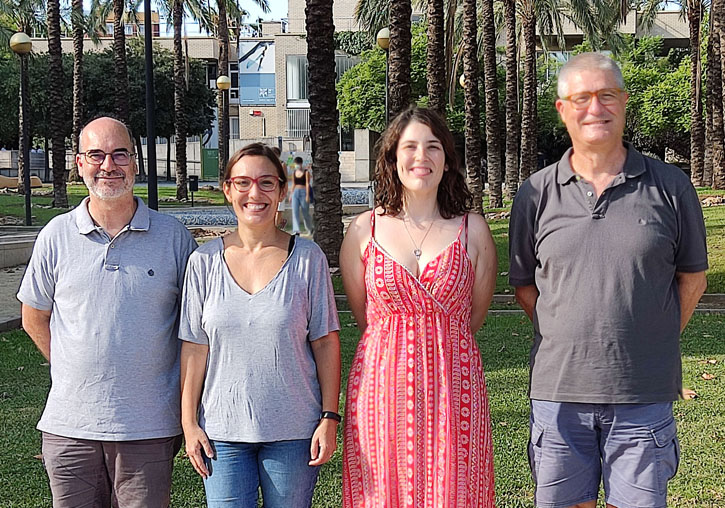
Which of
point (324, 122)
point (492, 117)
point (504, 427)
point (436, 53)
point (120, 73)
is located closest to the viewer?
point (504, 427)

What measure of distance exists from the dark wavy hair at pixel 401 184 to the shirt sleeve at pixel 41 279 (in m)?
1.31

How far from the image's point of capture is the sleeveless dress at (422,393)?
11.0 ft

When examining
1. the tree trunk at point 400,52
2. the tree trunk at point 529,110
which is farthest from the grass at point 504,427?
the tree trunk at point 529,110

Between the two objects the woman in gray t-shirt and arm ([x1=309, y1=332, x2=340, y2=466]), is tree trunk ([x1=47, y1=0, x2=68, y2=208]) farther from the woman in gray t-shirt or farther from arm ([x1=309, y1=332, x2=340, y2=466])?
arm ([x1=309, y1=332, x2=340, y2=466])

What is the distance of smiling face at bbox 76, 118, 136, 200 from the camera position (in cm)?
338

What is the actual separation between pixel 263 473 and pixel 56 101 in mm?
25108

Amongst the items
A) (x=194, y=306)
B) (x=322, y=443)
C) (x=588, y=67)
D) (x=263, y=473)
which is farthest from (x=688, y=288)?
(x=194, y=306)

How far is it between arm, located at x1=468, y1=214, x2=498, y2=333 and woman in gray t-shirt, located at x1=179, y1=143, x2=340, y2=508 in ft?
1.97

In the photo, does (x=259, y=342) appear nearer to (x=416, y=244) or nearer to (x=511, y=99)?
(x=416, y=244)

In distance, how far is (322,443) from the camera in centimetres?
327

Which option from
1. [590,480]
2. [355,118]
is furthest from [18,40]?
[355,118]

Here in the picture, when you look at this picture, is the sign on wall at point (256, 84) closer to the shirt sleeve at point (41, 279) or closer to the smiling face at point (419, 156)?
the shirt sleeve at point (41, 279)

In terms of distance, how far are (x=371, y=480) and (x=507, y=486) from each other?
1923 mm

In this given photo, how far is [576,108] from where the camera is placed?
3.29 m
